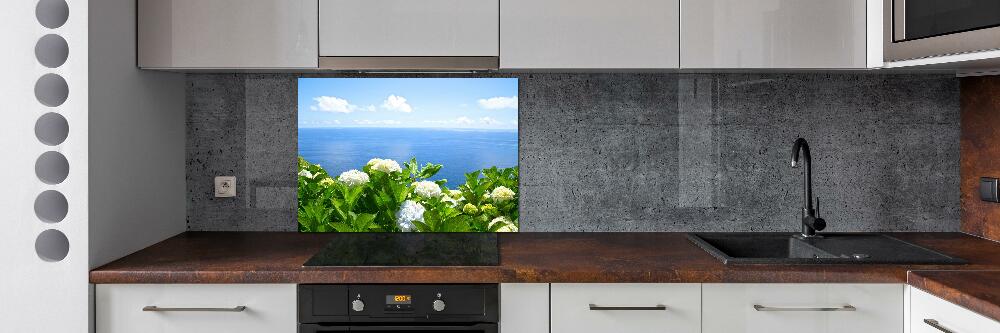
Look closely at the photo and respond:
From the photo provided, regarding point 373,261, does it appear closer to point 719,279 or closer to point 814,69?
point 719,279

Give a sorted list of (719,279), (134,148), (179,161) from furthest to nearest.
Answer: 1. (179,161)
2. (134,148)
3. (719,279)

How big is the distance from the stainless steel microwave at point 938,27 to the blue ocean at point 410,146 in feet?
3.98

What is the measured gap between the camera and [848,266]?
194cm

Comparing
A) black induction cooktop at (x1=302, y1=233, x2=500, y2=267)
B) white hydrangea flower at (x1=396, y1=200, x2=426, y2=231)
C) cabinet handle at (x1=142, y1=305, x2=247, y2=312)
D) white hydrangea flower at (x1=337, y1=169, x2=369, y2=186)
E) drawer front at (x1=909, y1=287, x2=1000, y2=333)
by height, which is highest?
A: white hydrangea flower at (x1=337, y1=169, x2=369, y2=186)

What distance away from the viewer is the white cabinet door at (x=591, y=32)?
2221 millimetres

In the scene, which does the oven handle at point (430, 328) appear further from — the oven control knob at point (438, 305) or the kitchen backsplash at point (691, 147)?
the kitchen backsplash at point (691, 147)

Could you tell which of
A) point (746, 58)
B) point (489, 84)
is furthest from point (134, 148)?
point (746, 58)

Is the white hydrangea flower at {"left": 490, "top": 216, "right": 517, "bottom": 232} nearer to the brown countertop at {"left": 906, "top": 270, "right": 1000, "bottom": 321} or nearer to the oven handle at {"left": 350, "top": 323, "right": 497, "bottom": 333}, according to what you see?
the oven handle at {"left": 350, "top": 323, "right": 497, "bottom": 333}

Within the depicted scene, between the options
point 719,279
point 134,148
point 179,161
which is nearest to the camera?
point 719,279

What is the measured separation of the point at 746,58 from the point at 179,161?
6.16 feet
